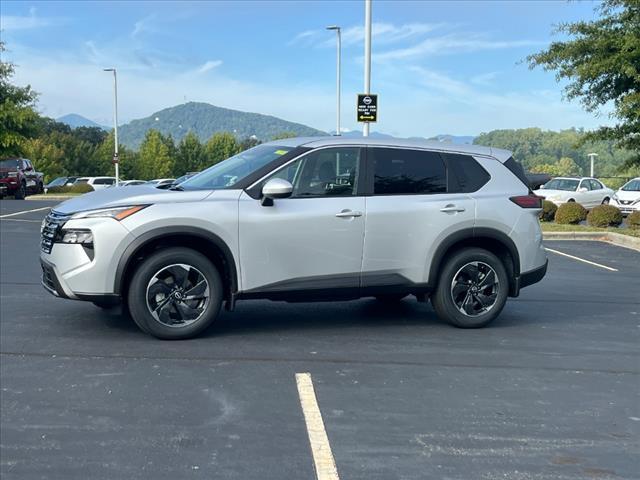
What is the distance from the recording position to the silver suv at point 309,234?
5.96m

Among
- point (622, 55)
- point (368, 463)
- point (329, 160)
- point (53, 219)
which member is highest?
point (622, 55)

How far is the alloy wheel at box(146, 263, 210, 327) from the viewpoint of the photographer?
6.03 metres

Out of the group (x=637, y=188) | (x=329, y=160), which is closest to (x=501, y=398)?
(x=329, y=160)

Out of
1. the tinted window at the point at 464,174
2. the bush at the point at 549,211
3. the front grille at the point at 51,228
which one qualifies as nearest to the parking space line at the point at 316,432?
the front grille at the point at 51,228

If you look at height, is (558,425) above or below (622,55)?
below

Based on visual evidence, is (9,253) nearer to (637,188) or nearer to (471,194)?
(471,194)

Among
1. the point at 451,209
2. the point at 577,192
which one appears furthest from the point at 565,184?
the point at 451,209

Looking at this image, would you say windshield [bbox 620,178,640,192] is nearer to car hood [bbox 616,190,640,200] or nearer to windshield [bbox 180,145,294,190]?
car hood [bbox 616,190,640,200]

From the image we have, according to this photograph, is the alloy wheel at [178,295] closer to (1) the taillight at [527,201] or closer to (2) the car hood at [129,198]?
(2) the car hood at [129,198]

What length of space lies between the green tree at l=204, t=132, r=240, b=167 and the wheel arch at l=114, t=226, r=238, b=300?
96366mm

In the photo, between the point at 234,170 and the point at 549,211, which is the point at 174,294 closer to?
the point at 234,170

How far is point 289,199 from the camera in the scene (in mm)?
6316

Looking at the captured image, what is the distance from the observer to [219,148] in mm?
106125

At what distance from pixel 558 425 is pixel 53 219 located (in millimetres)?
4263
